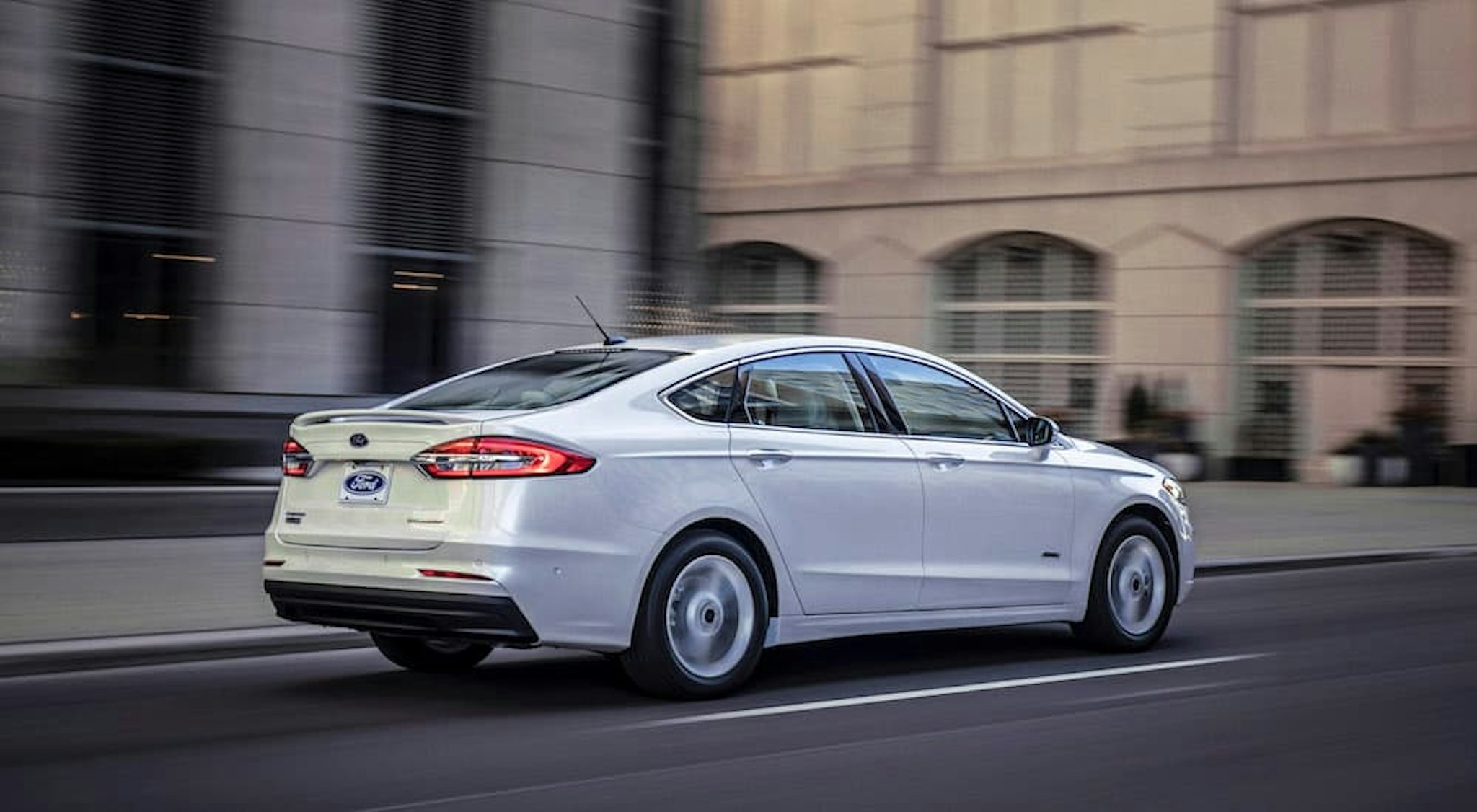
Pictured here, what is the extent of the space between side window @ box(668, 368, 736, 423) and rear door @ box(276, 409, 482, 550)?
98cm

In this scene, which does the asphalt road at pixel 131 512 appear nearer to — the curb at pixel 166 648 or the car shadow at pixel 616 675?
the curb at pixel 166 648

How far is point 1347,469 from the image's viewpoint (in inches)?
1330

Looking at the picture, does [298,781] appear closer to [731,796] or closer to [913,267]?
[731,796]

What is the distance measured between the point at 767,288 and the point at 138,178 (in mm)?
26325

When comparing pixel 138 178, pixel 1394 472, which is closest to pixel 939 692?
pixel 138 178

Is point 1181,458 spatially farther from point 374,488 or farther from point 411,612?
point 411,612

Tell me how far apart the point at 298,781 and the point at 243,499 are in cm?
927

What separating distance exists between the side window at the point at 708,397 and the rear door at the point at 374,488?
98cm

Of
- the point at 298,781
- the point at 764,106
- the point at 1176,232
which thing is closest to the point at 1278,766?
the point at 298,781

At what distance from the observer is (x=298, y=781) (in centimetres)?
609

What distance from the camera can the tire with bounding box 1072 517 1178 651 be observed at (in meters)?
9.59

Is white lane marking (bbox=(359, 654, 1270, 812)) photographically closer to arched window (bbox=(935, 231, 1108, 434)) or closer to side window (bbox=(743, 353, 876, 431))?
side window (bbox=(743, 353, 876, 431))

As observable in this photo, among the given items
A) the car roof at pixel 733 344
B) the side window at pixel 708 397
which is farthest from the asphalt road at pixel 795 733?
the car roof at pixel 733 344

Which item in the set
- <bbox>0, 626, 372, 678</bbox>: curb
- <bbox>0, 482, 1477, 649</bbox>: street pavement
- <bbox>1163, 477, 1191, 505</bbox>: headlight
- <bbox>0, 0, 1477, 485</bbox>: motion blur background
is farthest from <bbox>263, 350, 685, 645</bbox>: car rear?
<bbox>0, 0, 1477, 485</bbox>: motion blur background
